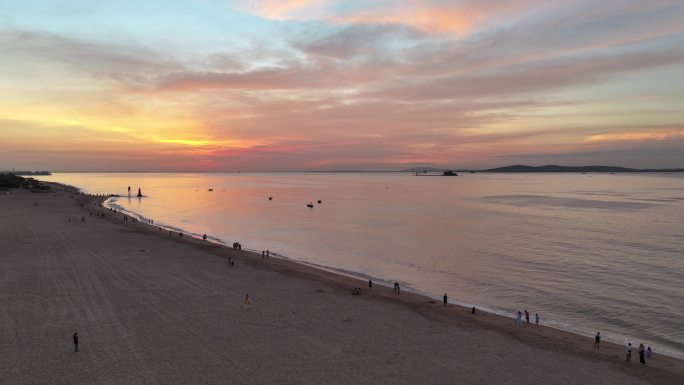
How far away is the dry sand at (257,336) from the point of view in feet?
59.5

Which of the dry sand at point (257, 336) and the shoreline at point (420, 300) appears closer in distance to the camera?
the dry sand at point (257, 336)

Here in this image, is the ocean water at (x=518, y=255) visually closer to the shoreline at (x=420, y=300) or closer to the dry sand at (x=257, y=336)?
the shoreline at (x=420, y=300)

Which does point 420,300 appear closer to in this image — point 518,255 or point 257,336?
point 257,336

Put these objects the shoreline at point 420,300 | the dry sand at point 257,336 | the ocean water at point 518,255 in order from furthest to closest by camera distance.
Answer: the ocean water at point 518,255, the shoreline at point 420,300, the dry sand at point 257,336

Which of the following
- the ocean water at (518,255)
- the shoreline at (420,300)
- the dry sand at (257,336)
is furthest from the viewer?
the ocean water at (518,255)

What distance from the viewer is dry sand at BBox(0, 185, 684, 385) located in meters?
18.1

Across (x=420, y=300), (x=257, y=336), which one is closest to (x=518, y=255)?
(x=420, y=300)

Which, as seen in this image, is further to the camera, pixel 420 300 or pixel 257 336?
pixel 420 300

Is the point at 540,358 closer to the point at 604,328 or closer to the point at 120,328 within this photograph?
the point at 604,328

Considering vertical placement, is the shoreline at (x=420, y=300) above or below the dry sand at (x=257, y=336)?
below

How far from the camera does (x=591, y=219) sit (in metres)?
81.2

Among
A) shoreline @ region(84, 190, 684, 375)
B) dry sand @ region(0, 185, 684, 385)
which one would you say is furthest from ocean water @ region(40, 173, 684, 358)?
dry sand @ region(0, 185, 684, 385)

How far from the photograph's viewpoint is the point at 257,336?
72.4 ft

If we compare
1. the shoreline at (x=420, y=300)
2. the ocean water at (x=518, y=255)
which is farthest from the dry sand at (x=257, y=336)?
the ocean water at (x=518, y=255)
